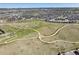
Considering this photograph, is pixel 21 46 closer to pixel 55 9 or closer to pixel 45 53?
pixel 45 53

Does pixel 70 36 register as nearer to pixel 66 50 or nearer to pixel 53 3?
pixel 66 50
